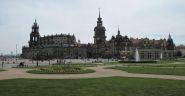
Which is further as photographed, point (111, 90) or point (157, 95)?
point (111, 90)

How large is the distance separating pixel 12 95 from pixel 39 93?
1686 millimetres

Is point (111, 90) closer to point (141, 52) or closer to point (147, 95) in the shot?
point (147, 95)

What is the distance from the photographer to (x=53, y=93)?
1966 cm

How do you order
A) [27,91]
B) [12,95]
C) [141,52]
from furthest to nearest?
1. [141,52]
2. [27,91]
3. [12,95]

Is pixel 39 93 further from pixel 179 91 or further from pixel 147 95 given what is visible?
pixel 179 91

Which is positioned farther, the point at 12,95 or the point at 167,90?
the point at 167,90

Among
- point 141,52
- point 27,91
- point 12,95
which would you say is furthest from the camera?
point 141,52

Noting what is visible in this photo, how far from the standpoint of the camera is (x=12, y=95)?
18.8m

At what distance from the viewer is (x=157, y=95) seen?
62.2 ft

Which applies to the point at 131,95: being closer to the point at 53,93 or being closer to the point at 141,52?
the point at 53,93

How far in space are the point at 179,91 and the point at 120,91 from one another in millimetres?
3851

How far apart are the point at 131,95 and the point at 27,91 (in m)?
6.74

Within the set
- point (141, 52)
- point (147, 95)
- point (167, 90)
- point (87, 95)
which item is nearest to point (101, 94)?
point (87, 95)

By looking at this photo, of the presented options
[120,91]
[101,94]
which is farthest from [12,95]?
[120,91]
